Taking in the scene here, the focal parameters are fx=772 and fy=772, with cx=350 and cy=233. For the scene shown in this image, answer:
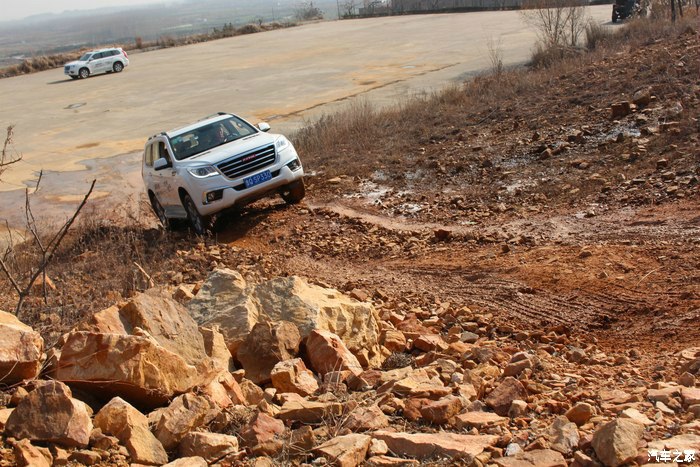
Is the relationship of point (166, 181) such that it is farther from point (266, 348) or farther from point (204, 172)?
point (266, 348)

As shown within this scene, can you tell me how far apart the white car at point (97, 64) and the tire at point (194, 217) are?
3592 cm

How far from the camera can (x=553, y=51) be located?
24.9 m

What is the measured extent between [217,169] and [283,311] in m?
6.99

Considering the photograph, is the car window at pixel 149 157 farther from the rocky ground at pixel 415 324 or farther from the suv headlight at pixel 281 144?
the suv headlight at pixel 281 144

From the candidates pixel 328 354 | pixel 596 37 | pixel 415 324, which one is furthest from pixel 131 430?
pixel 596 37

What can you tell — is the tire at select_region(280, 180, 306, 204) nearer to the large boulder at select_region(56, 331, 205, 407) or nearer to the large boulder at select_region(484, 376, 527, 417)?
the large boulder at select_region(56, 331, 205, 407)

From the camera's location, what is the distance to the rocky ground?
4402mm

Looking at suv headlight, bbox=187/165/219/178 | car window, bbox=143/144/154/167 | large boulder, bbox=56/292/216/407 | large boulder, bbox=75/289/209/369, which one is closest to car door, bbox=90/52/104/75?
car window, bbox=143/144/154/167

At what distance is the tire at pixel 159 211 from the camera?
14.7m

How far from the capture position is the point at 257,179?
43.9 feet

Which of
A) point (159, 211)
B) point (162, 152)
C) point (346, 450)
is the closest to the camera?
point (346, 450)

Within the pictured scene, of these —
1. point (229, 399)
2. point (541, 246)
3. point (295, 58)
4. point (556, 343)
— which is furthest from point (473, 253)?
point (295, 58)

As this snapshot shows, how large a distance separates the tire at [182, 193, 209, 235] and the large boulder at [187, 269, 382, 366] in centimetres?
622

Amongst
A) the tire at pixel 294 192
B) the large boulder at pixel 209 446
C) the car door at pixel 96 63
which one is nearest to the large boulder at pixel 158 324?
the large boulder at pixel 209 446
